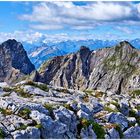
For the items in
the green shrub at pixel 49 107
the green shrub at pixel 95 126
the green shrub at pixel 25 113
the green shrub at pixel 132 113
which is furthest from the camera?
the green shrub at pixel 132 113

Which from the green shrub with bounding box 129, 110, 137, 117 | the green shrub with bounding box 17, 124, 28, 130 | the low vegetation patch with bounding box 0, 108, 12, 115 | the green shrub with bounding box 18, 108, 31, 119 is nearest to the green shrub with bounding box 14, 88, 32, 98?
the green shrub with bounding box 18, 108, 31, 119

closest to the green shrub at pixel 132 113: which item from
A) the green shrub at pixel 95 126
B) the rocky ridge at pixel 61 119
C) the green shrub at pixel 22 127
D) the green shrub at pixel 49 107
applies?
the rocky ridge at pixel 61 119

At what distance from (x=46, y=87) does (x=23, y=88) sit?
5347mm

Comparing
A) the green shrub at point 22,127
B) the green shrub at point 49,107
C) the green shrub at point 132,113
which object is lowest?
the green shrub at point 132,113

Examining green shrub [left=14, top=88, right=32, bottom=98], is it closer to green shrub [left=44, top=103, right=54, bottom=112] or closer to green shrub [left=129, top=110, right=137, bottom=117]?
green shrub [left=44, top=103, right=54, bottom=112]

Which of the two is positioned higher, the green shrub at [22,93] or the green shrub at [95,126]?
the green shrub at [22,93]

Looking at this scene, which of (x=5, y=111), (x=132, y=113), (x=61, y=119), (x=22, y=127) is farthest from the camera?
(x=132, y=113)

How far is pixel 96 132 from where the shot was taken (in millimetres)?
39719

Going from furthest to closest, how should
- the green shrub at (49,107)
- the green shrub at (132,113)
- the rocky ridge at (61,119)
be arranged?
the green shrub at (132,113) → the green shrub at (49,107) → the rocky ridge at (61,119)

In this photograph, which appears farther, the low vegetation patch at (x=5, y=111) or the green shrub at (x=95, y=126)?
the green shrub at (x=95, y=126)

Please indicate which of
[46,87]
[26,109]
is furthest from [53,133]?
[46,87]

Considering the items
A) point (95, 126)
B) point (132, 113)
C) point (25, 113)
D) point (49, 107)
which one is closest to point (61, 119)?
point (49, 107)

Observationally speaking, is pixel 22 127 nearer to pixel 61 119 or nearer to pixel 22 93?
pixel 61 119

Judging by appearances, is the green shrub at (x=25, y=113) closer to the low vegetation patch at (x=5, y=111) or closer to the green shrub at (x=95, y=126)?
the low vegetation patch at (x=5, y=111)
